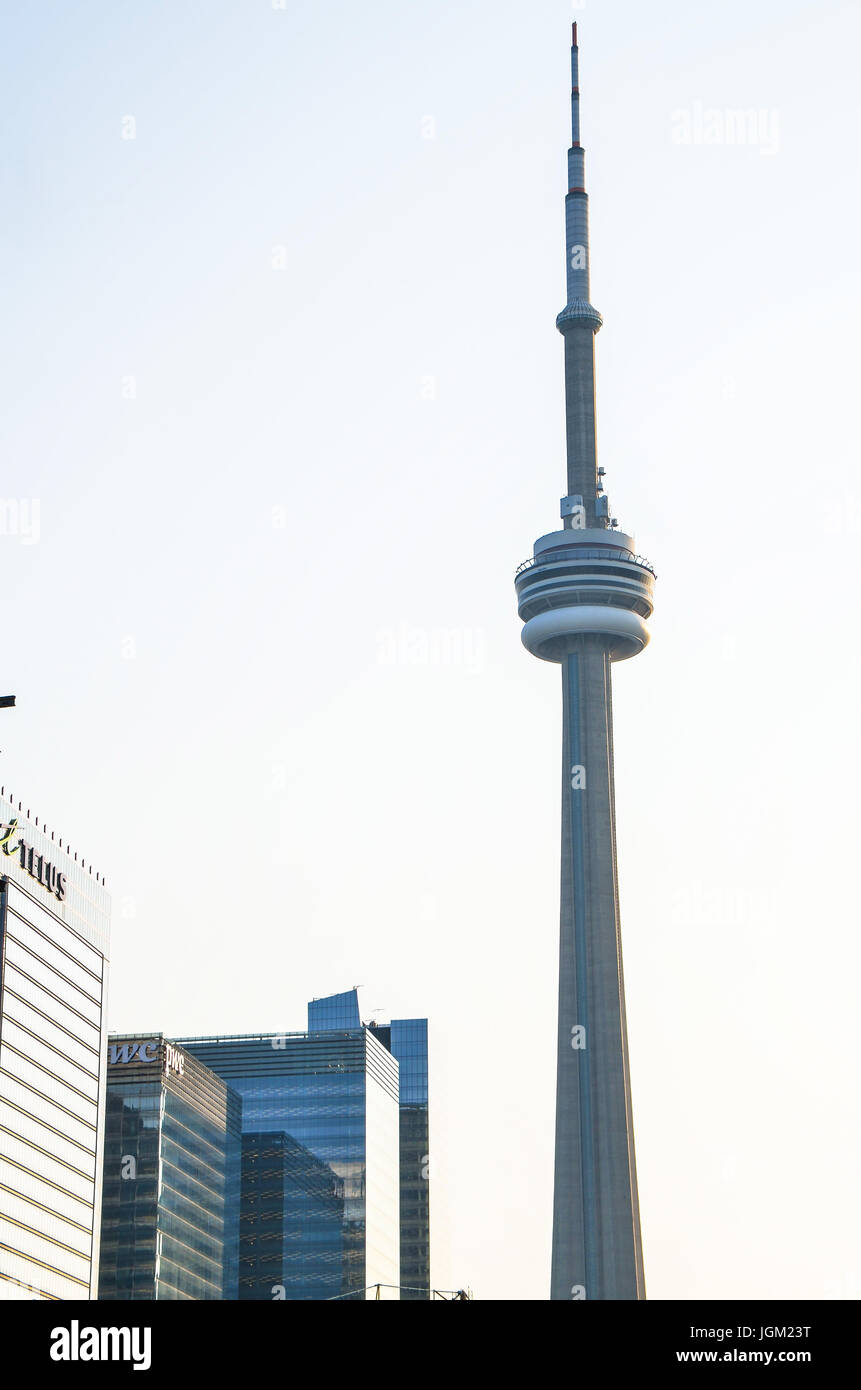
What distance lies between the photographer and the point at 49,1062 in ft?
537

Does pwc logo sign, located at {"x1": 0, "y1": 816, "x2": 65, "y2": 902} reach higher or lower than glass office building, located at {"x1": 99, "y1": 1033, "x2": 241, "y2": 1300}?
higher

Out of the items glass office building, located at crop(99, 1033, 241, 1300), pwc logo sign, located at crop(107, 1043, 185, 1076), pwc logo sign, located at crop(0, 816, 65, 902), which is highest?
pwc logo sign, located at crop(0, 816, 65, 902)

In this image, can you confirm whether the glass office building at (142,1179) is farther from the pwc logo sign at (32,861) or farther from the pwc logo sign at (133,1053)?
the pwc logo sign at (32,861)

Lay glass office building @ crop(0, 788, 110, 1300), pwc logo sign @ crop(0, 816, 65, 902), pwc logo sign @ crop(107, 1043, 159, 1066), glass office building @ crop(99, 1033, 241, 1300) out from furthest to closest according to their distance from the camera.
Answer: pwc logo sign @ crop(107, 1043, 159, 1066), glass office building @ crop(99, 1033, 241, 1300), pwc logo sign @ crop(0, 816, 65, 902), glass office building @ crop(0, 788, 110, 1300)

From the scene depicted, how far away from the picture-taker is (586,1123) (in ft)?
649

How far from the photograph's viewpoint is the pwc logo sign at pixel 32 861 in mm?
156125

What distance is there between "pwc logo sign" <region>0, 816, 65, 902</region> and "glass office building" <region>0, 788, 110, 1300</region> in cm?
8

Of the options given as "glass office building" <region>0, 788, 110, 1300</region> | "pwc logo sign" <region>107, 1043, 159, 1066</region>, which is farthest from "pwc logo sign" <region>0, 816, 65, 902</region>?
"pwc logo sign" <region>107, 1043, 159, 1066</region>

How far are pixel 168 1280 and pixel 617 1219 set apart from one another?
44.6 m

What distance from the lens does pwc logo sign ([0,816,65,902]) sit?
156125mm

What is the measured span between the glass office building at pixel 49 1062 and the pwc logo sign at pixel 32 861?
0.28 ft

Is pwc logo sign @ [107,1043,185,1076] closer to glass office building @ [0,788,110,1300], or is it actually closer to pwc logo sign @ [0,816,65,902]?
glass office building @ [0,788,110,1300]
